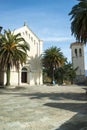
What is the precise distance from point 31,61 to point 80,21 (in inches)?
786

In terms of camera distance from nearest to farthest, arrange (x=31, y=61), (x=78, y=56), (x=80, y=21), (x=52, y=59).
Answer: (x=80, y=21) < (x=31, y=61) < (x=52, y=59) < (x=78, y=56)

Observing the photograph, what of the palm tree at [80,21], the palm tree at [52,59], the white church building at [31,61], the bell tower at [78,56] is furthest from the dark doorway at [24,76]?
the bell tower at [78,56]

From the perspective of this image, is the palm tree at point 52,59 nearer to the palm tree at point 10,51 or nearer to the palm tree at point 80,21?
the palm tree at point 10,51

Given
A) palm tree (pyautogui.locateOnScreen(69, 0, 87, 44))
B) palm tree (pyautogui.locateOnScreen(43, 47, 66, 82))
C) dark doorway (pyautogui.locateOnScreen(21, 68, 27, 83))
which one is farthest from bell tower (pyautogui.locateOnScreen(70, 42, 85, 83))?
palm tree (pyautogui.locateOnScreen(69, 0, 87, 44))

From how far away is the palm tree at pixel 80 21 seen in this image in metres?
24.2

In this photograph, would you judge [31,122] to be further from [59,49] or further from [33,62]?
[59,49]

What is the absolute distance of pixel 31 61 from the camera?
43125mm

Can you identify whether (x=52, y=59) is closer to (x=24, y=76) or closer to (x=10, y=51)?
(x=24, y=76)

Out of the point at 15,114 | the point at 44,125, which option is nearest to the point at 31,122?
the point at 44,125

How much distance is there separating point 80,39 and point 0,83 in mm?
18785

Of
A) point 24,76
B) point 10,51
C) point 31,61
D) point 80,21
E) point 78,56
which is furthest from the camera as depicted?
point 78,56

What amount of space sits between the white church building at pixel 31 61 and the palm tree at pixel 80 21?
1773 centimetres

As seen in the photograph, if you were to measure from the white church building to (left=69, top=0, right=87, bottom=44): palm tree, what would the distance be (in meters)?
17.7

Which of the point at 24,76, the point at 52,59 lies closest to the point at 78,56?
the point at 52,59
